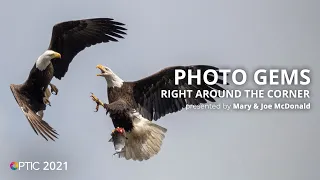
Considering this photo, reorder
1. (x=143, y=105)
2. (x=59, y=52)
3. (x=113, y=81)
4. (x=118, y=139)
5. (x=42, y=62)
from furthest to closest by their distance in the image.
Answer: (x=59, y=52) → (x=42, y=62) → (x=143, y=105) → (x=113, y=81) → (x=118, y=139)

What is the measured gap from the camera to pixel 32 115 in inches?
624

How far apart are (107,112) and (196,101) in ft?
4.36

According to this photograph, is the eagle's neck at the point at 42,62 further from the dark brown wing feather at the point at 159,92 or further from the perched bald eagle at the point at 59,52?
the dark brown wing feather at the point at 159,92

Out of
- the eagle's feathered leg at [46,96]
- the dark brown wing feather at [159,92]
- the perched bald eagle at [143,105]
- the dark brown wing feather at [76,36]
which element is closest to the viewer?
the perched bald eagle at [143,105]

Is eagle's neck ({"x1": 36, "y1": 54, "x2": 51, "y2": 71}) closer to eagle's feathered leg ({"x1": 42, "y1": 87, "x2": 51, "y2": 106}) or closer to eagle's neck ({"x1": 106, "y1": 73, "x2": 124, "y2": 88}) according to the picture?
eagle's feathered leg ({"x1": 42, "y1": 87, "x2": 51, "y2": 106})

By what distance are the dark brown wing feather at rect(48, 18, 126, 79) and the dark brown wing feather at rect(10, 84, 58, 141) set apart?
2.88ft

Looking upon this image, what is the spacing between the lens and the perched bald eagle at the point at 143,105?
15547 mm

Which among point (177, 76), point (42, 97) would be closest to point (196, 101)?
point (177, 76)

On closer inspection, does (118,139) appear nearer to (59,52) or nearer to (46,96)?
(46,96)

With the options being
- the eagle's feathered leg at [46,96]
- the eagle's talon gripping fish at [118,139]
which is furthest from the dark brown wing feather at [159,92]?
the eagle's feathered leg at [46,96]

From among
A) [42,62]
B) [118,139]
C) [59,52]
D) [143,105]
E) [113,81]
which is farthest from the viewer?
[59,52]

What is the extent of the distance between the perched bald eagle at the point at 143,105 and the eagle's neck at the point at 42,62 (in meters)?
0.95

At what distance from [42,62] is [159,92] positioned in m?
1.52

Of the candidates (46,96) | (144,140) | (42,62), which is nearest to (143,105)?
(144,140)
